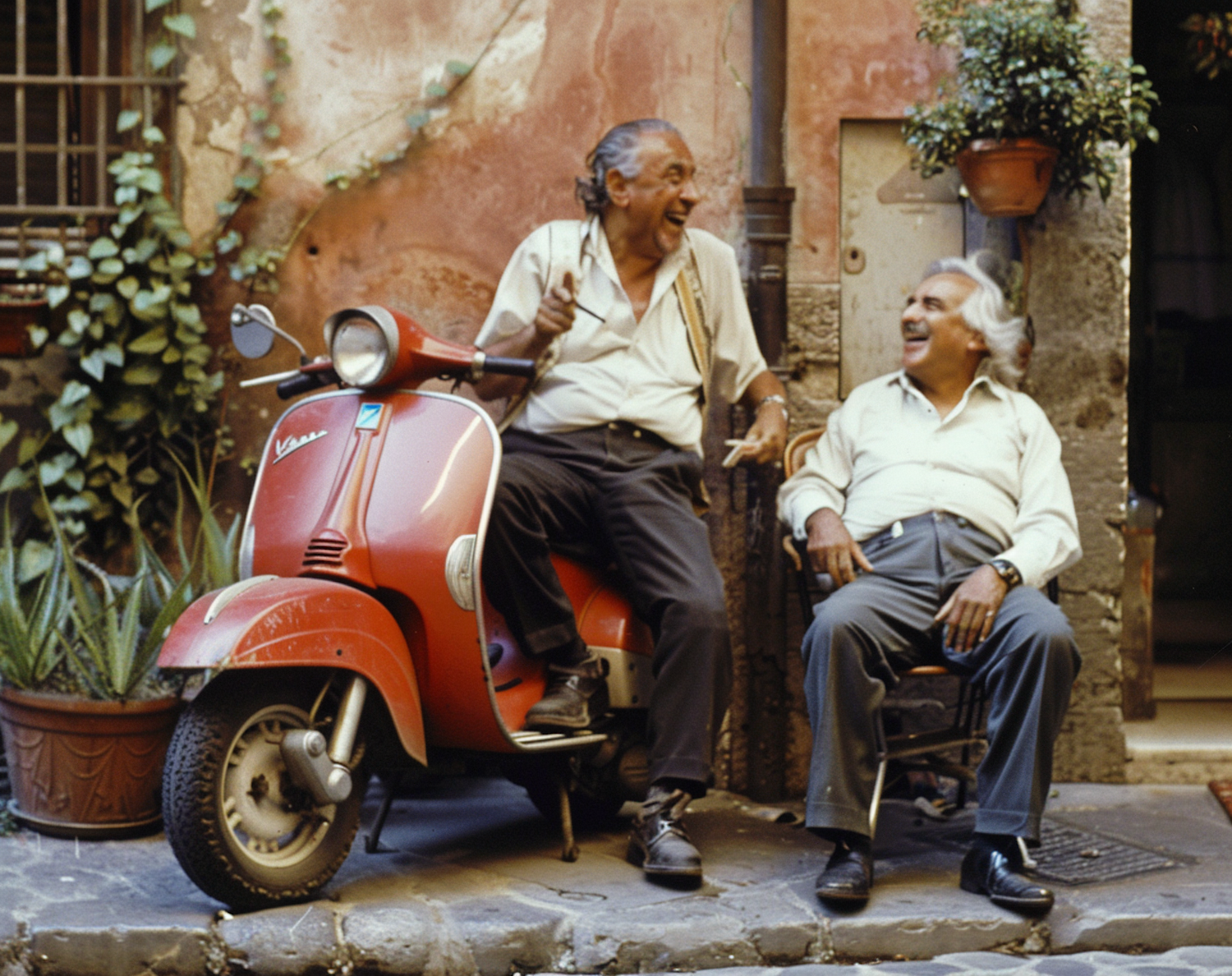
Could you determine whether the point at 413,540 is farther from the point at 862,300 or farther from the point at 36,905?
the point at 862,300

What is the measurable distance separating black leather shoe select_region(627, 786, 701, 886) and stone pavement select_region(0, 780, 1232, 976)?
4 centimetres

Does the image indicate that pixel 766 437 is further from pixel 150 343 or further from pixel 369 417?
pixel 150 343

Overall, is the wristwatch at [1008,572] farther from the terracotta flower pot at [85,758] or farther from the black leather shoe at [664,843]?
the terracotta flower pot at [85,758]

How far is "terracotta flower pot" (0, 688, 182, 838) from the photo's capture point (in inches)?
146

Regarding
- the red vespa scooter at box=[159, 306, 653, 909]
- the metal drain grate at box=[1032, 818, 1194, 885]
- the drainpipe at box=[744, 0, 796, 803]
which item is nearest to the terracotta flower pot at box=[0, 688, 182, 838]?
the red vespa scooter at box=[159, 306, 653, 909]

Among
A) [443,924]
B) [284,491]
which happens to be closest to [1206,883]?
[443,924]

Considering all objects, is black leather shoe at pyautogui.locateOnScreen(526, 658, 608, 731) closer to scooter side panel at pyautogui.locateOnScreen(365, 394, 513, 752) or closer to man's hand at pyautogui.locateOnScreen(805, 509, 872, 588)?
scooter side panel at pyautogui.locateOnScreen(365, 394, 513, 752)

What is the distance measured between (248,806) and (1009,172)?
2.73 meters

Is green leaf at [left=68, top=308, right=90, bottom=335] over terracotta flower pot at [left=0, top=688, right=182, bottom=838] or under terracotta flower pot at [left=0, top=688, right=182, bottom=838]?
over

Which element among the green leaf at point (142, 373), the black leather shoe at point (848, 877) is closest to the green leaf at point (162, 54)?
the green leaf at point (142, 373)

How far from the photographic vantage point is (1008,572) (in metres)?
3.65

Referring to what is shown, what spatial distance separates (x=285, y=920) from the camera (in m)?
3.08

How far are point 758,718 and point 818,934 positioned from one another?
1.40 meters

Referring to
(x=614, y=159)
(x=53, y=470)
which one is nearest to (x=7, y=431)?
(x=53, y=470)
